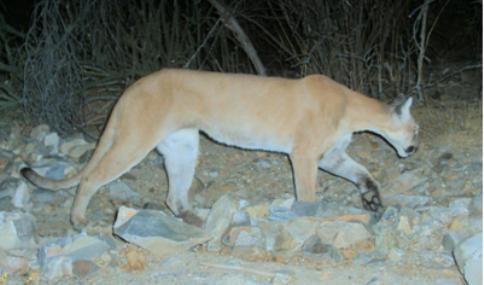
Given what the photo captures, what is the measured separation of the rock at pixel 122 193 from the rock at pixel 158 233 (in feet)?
4.76

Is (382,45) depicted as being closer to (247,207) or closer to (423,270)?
(247,207)

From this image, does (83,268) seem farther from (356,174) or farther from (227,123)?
(356,174)

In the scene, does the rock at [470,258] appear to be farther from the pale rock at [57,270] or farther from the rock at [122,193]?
the rock at [122,193]

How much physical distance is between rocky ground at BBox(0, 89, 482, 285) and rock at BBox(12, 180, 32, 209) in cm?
1

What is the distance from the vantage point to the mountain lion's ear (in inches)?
264

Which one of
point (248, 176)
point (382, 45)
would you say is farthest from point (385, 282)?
point (382, 45)

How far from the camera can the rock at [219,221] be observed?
5.31 m

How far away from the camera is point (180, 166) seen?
6590 millimetres

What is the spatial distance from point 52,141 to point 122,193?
1.85 metres

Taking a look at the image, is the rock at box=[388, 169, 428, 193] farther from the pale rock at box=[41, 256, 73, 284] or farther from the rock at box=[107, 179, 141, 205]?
the pale rock at box=[41, 256, 73, 284]

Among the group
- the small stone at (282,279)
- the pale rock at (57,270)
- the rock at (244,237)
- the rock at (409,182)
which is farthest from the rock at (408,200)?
the pale rock at (57,270)

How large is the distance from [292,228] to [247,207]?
71cm

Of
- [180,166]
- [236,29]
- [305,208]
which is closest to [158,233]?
[305,208]

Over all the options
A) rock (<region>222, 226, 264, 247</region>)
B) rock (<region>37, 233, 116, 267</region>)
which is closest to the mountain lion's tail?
rock (<region>37, 233, 116, 267</region>)
